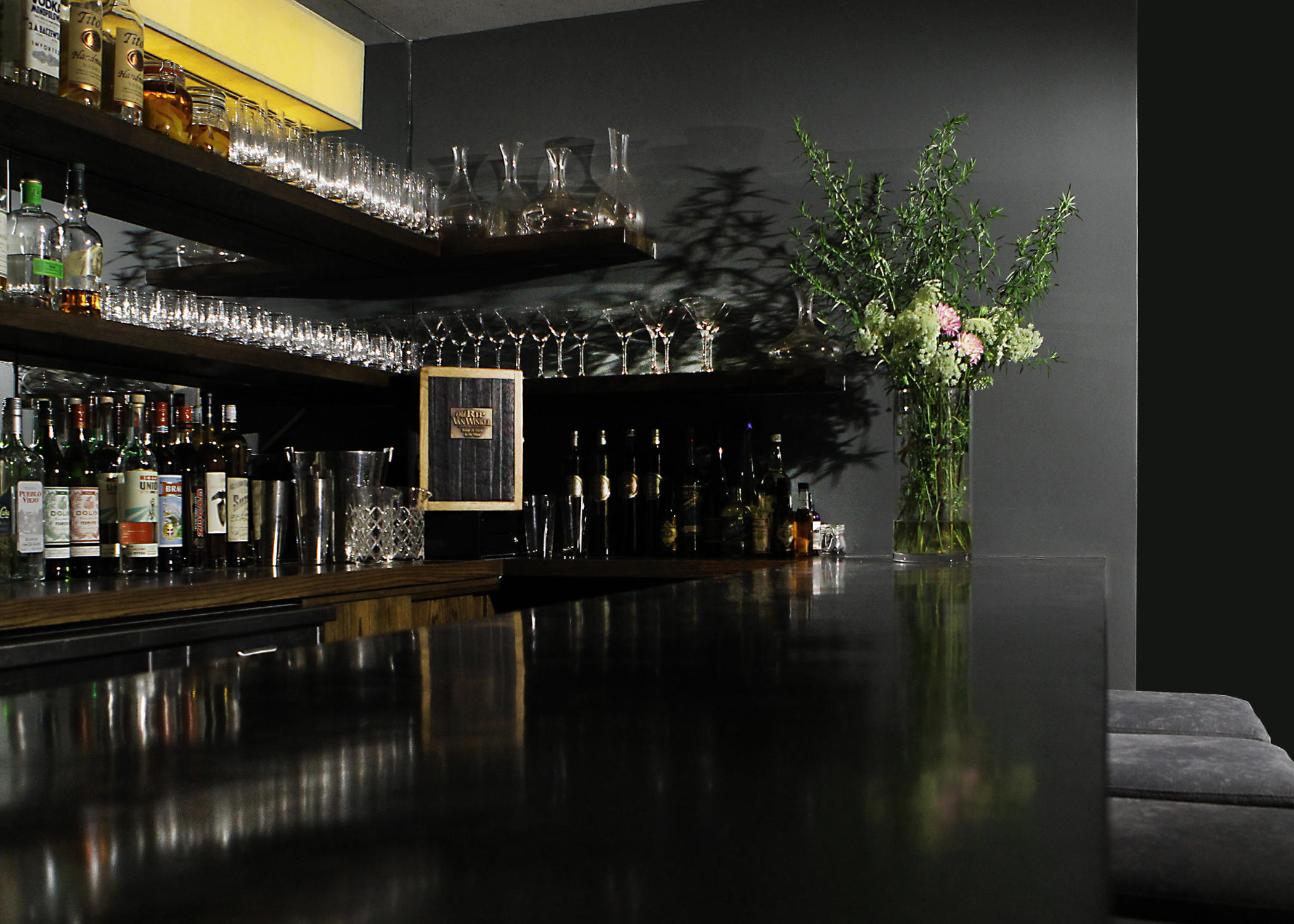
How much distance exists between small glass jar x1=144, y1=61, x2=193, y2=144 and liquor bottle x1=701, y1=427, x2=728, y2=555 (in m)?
1.63

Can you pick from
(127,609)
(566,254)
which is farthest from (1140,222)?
(127,609)

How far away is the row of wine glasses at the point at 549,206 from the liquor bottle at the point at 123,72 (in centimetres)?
117

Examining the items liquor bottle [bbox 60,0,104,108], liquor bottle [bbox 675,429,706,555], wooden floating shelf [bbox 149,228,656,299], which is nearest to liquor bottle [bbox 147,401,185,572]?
liquor bottle [bbox 60,0,104,108]

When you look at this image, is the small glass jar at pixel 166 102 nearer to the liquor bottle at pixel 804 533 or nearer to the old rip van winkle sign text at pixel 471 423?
the old rip van winkle sign text at pixel 471 423

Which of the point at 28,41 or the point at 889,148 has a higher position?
the point at 889,148

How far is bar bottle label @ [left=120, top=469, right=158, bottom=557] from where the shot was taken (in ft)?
7.92

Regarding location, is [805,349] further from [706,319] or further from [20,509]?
[20,509]

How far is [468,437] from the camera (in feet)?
10.6

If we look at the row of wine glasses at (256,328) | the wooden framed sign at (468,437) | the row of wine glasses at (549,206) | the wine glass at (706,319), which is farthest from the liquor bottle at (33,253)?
the wine glass at (706,319)

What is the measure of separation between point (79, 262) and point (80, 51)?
0.43 metres

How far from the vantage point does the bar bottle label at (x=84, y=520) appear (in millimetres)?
2287

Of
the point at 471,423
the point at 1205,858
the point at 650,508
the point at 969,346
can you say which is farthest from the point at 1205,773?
the point at 471,423

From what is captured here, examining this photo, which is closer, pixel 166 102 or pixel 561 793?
pixel 561 793

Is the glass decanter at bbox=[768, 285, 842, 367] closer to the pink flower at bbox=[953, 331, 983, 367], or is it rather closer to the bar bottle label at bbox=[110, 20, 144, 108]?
the pink flower at bbox=[953, 331, 983, 367]
